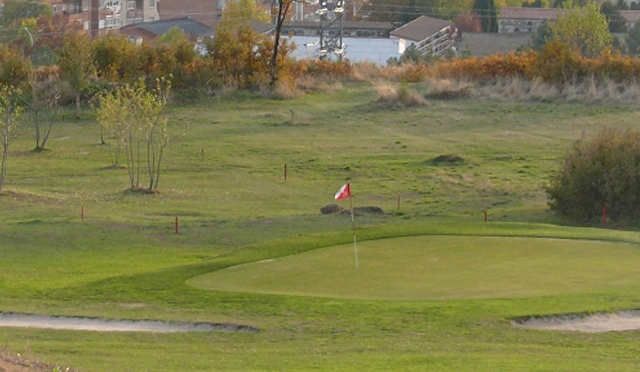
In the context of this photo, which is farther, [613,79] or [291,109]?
[613,79]

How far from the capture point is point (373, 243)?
21000 mm

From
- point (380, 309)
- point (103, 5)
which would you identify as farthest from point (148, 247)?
point (103, 5)

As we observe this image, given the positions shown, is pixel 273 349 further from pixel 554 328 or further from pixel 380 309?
pixel 554 328

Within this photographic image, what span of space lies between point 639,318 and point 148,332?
7.20 metres

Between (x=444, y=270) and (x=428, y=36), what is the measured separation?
86.7 metres

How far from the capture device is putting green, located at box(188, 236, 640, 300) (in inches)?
671

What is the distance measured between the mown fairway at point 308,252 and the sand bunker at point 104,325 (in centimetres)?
25

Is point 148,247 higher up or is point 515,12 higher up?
point 515,12

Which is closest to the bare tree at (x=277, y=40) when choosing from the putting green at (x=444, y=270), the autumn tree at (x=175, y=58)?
the autumn tree at (x=175, y=58)

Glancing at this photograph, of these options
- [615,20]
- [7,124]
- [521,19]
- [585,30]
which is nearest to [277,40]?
[7,124]

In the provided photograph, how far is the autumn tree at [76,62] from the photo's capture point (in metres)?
52.3

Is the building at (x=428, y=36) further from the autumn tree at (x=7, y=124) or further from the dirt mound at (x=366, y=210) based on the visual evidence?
the dirt mound at (x=366, y=210)

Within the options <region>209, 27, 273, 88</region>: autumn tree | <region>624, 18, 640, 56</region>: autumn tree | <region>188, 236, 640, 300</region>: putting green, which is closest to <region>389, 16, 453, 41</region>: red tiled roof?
<region>624, 18, 640, 56</region>: autumn tree

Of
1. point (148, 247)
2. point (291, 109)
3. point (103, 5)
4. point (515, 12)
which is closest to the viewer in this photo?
point (148, 247)
